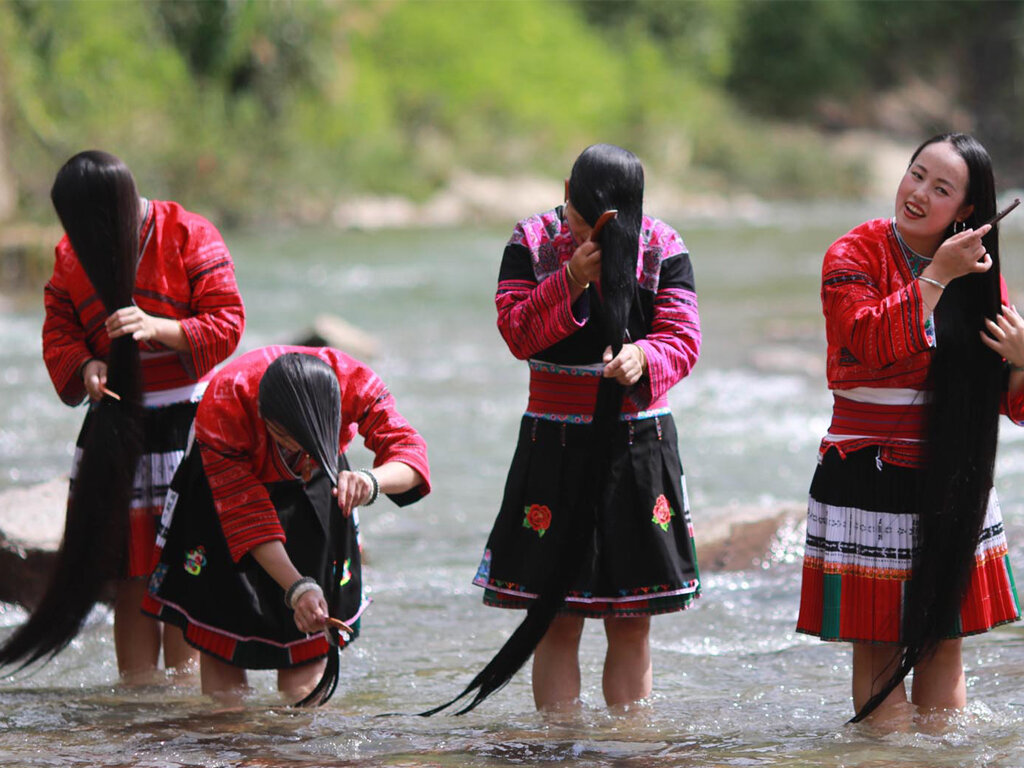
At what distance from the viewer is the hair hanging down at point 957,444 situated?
324 cm

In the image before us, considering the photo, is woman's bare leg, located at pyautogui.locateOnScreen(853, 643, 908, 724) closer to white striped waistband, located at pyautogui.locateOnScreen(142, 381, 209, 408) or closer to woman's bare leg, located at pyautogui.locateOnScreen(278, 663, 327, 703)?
woman's bare leg, located at pyautogui.locateOnScreen(278, 663, 327, 703)

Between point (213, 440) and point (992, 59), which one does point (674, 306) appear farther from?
point (992, 59)

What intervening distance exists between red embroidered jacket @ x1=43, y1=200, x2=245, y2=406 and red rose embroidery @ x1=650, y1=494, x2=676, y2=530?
124 cm

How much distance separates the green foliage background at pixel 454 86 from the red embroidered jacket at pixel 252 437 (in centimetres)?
173

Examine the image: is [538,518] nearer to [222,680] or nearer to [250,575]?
[250,575]

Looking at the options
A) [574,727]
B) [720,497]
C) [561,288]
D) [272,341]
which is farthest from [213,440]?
[272,341]

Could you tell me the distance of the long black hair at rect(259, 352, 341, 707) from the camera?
3176 millimetres

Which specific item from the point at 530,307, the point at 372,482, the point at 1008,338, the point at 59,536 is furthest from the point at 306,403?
the point at 59,536

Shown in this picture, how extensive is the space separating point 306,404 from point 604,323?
71 cm

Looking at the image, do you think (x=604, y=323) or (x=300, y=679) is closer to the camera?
(x=604, y=323)

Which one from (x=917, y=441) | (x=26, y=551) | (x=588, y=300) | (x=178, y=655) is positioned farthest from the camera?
(x=26, y=551)

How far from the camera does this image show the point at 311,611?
3186mm

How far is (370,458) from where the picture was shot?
25.8ft

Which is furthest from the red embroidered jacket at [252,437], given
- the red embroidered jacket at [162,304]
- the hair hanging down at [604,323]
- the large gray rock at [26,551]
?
the large gray rock at [26,551]
